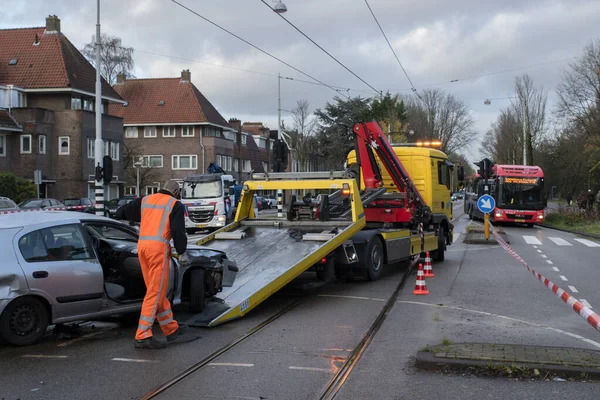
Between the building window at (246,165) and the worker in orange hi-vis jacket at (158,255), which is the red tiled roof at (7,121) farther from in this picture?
the worker in orange hi-vis jacket at (158,255)

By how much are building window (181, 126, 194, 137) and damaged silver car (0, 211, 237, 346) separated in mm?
51107

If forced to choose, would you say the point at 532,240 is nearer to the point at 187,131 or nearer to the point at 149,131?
the point at 187,131

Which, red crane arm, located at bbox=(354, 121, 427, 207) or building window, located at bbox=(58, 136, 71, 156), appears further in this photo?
building window, located at bbox=(58, 136, 71, 156)

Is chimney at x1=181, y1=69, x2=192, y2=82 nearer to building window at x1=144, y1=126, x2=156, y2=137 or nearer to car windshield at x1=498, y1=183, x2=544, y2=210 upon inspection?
building window at x1=144, y1=126, x2=156, y2=137

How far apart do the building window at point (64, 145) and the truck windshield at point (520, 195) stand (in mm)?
25251

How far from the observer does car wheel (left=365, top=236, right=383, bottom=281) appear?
Answer: 12328 millimetres

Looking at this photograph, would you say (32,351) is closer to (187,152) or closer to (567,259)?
(567,259)

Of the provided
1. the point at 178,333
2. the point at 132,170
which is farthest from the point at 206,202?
the point at 132,170

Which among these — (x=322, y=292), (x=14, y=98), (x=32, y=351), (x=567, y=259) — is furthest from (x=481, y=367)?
(x=14, y=98)

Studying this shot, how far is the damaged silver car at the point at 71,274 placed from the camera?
712 cm

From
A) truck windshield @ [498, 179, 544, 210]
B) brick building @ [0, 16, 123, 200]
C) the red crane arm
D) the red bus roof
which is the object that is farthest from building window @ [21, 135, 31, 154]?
the red crane arm

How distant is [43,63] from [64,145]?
563 centimetres

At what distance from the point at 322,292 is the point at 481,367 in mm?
5473

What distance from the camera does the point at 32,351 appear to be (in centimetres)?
711
